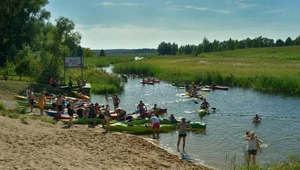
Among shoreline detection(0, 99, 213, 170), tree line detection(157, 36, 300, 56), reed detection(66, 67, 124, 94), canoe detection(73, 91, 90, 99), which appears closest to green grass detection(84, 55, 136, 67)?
reed detection(66, 67, 124, 94)

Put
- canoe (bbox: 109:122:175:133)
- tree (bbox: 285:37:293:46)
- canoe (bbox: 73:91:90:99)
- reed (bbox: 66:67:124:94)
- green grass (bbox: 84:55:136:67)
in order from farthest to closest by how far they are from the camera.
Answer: tree (bbox: 285:37:293:46) → green grass (bbox: 84:55:136:67) → reed (bbox: 66:67:124:94) → canoe (bbox: 73:91:90:99) → canoe (bbox: 109:122:175:133)

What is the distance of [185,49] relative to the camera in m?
196

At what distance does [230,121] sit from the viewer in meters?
26.8

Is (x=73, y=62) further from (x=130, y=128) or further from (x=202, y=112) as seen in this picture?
(x=130, y=128)

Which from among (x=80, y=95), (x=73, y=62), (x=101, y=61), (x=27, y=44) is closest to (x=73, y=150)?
(x=80, y=95)

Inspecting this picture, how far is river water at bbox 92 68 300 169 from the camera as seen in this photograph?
1819cm

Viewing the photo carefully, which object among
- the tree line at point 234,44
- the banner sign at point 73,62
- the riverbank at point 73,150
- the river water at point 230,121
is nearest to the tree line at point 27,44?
the banner sign at point 73,62

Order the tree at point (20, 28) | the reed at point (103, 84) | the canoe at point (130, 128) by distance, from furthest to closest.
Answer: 1. the tree at point (20, 28)
2. the reed at point (103, 84)
3. the canoe at point (130, 128)

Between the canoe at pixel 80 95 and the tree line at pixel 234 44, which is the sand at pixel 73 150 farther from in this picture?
the tree line at pixel 234 44

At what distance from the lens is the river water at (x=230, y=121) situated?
18.2m

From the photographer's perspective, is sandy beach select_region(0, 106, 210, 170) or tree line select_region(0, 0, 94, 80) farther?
tree line select_region(0, 0, 94, 80)

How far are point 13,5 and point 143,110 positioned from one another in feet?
85.2

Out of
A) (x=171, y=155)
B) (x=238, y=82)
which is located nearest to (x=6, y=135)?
(x=171, y=155)

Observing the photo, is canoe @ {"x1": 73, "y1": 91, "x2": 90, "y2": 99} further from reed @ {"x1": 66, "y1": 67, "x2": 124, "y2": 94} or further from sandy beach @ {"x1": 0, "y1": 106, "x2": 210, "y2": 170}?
sandy beach @ {"x1": 0, "y1": 106, "x2": 210, "y2": 170}
